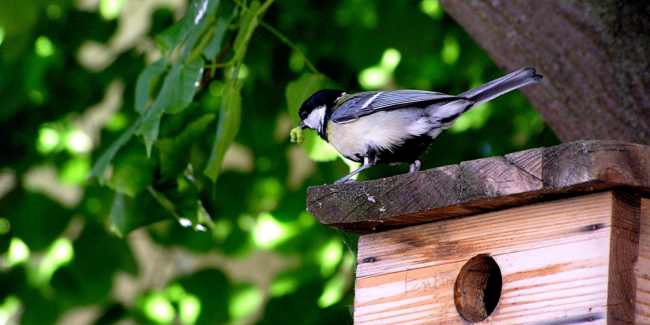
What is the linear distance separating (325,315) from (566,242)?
120 centimetres

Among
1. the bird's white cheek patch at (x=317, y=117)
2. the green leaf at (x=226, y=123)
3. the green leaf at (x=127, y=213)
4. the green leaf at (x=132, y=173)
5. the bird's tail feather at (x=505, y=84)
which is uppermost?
the bird's tail feather at (x=505, y=84)

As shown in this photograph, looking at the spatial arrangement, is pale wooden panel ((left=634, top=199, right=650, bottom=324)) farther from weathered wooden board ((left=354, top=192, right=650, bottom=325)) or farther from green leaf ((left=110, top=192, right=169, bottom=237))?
green leaf ((left=110, top=192, right=169, bottom=237))

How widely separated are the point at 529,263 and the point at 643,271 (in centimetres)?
21

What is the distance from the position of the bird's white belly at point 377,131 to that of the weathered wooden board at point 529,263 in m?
0.40

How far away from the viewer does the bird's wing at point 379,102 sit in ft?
6.36

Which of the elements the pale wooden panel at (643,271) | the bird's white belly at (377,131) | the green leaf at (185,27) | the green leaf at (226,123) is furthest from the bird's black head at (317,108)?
the pale wooden panel at (643,271)

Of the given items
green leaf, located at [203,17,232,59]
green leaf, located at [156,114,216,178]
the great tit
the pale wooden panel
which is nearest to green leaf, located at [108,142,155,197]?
green leaf, located at [156,114,216,178]

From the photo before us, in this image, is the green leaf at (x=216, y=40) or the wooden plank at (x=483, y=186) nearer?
the wooden plank at (x=483, y=186)

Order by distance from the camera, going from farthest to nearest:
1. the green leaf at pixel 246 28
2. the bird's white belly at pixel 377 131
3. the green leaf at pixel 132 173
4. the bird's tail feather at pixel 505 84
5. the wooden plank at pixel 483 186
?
the green leaf at pixel 132 173 → the green leaf at pixel 246 28 → the bird's white belly at pixel 377 131 → the bird's tail feather at pixel 505 84 → the wooden plank at pixel 483 186

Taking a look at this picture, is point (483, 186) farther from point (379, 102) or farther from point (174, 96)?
point (174, 96)

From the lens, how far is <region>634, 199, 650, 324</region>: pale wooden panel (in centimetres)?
129

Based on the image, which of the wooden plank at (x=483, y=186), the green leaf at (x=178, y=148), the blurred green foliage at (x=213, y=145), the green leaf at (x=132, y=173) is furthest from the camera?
the blurred green foliage at (x=213, y=145)

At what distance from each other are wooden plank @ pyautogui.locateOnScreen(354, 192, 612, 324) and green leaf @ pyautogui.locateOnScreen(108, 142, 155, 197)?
878 mm

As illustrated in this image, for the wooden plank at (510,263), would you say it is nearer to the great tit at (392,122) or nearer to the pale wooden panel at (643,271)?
the pale wooden panel at (643,271)
